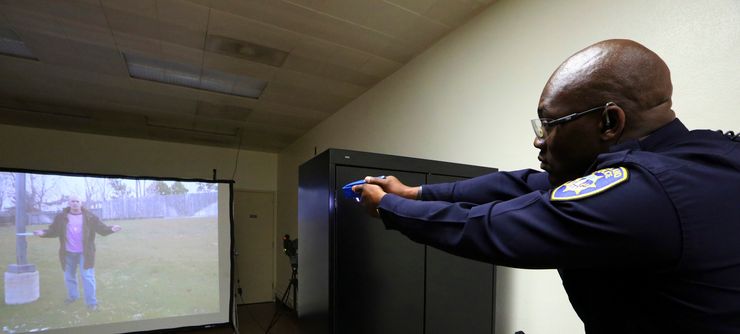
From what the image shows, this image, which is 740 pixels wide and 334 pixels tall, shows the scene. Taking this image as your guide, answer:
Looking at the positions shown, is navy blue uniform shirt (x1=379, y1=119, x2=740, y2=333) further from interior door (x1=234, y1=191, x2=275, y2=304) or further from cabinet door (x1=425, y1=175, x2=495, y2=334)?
interior door (x1=234, y1=191, x2=275, y2=304)

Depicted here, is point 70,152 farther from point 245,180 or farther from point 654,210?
point 654,210

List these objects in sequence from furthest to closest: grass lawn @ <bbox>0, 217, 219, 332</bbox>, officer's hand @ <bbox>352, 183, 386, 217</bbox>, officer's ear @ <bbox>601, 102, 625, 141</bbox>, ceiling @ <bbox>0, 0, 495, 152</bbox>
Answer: grass lawn @ <bbox>0, 217, 219, 332</bbox>, ceiling @ <bbox>0, 0, 495, 152</bbox>, officer's hand @ <bbox>352, 183, 386, 217</bbox>, officer's ear @ <bbox>601, 102, 625, 141</bbox>

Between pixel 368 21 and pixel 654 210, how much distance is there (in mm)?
2032

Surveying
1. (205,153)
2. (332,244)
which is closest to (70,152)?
(205,153)

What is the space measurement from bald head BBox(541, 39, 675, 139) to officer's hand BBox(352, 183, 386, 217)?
475 mm

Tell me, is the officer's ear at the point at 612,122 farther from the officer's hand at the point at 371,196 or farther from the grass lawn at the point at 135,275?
the grass lawn at the point at 135,275

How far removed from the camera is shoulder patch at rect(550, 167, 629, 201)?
523 millimetres

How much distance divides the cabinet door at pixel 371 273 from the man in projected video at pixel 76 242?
11.3 feet

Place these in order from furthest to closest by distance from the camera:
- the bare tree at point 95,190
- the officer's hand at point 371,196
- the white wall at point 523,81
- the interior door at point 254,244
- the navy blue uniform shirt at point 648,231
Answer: the interior door at point 254,244, the bare tree at point 95,190, the white wall at point 523,81, the officer's hand at point 371,196, the navy blue uniform shirt at point 648,231

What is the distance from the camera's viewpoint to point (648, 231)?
0.49 meters

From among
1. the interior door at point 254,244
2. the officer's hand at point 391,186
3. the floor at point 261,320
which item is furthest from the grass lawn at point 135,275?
the officer's hand at point 391,186

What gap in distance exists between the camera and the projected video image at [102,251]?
315cm

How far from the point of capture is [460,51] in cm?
223

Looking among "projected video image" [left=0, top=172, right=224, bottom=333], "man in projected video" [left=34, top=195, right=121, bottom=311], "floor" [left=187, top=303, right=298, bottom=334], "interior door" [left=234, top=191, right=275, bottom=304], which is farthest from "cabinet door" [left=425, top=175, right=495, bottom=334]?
"interior door" [left=234, top=191, right=275, bottom=304]
